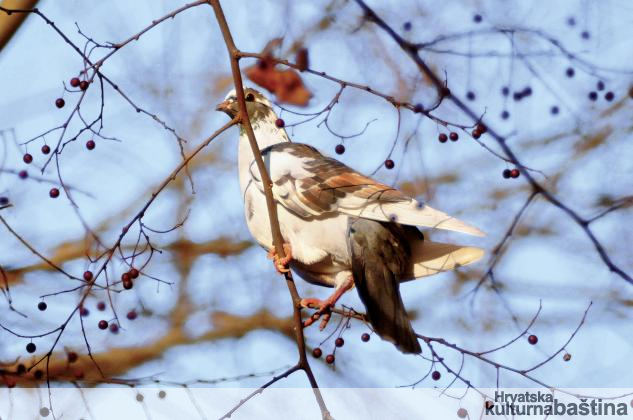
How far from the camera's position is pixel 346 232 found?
4.54m

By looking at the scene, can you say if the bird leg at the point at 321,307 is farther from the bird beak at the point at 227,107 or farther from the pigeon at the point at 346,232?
the bird beak at the point at 227,107

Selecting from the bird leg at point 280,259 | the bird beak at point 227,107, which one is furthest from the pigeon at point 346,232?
the bird beak at point 227,107

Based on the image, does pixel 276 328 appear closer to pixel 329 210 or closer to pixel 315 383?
pixel 329 210

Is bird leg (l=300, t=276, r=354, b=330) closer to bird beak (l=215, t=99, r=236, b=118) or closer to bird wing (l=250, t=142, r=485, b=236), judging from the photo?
bird wing (l=250, t=142, r=485, b=236)

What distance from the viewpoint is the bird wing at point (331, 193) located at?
4414 millimetres

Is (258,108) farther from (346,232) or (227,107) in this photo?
(346,232)

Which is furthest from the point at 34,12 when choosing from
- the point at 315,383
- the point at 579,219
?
the point at 579,219

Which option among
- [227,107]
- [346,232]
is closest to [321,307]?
[346,232]

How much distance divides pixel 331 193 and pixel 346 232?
190 millimetres

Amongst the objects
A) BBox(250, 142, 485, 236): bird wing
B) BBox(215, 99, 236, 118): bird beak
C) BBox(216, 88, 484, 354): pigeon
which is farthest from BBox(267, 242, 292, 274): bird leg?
BBox(215, 99, 236, 118): bird beak

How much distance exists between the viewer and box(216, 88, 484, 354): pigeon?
14.4ft

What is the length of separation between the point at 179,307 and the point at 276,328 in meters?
0.67

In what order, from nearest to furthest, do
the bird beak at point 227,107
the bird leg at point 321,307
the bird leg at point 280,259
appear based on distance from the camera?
the bird leg at point 280,259
the bird leg at point 321,307
the bird beak at point 227,107

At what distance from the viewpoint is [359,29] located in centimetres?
479
